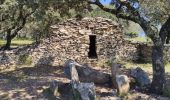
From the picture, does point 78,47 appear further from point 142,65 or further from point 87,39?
point 142,65

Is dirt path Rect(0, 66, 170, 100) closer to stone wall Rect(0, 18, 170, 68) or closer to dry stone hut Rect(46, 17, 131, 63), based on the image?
stone wall Rect(0, 18, 170, 68)

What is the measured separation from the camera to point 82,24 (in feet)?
72.7

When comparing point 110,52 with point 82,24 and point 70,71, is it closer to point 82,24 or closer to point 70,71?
point 82,24

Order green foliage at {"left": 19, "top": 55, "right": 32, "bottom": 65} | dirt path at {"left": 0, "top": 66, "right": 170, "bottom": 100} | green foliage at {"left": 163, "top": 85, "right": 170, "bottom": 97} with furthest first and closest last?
green foliage at {"left": 19, "top": 55, "right": 32, "bottom": 65} < green foliage at {"left": 163, "top": 85, "right": 170, "bottom": 97} < dirt path at {"left": 0, "top": 66, "right": 170, "bottom": 100}

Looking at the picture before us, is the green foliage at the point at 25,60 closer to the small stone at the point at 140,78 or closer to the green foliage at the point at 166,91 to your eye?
the small stone at the point at 140,78

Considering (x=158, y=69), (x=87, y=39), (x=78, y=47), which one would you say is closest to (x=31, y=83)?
(x=158, y=69)

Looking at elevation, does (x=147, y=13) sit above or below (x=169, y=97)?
above

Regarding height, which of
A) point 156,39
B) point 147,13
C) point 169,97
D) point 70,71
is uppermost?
point 147,13

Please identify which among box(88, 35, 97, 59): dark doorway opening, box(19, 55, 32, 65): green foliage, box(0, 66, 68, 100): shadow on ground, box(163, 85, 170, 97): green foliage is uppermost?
box(88, 35, 97, 59): dark doorway opening

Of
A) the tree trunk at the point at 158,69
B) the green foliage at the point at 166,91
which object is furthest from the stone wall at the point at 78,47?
the tree trunk at the point at 158,69

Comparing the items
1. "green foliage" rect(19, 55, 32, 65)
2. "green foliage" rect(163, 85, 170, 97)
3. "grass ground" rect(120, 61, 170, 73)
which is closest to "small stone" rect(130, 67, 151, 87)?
"green foliage" rect(163, 85, 170, 97)

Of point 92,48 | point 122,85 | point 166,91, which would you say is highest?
point 92,48

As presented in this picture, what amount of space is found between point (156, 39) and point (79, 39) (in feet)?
27.9

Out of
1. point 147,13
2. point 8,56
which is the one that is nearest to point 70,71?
point 147,13
